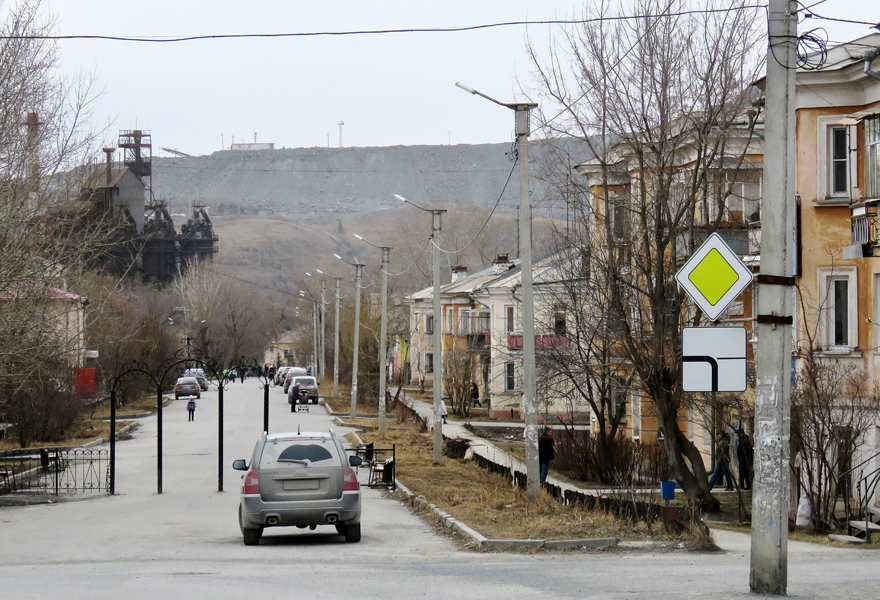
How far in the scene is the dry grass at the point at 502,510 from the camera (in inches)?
549

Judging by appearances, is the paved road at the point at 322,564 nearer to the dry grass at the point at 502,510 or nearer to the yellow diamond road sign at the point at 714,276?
the dry grass at the point at 502,510

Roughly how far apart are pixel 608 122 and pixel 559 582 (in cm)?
1330

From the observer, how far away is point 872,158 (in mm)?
18109

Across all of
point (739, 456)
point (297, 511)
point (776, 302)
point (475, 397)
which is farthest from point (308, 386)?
point (776, 302)

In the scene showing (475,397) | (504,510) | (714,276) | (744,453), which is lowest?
(475,397)

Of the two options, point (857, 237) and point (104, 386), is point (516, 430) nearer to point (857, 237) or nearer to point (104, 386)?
point (104, 386)

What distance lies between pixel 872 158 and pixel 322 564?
12492mm

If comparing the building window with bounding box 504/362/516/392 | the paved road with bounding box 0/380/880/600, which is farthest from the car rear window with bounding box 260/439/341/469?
the building window with bounding box 504/362/516/392

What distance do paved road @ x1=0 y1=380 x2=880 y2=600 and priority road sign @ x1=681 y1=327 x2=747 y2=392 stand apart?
1.88m

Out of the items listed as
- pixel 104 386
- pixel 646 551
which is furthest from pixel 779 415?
pixel 104 386

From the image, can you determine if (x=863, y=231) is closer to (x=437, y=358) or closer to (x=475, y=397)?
(x=437, y=358)

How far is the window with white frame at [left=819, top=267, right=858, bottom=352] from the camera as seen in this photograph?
20438mm

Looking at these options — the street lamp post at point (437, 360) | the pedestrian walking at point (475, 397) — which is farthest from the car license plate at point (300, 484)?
the pedestrian walking at point (475, 397)

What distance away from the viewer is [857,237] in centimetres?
1850
